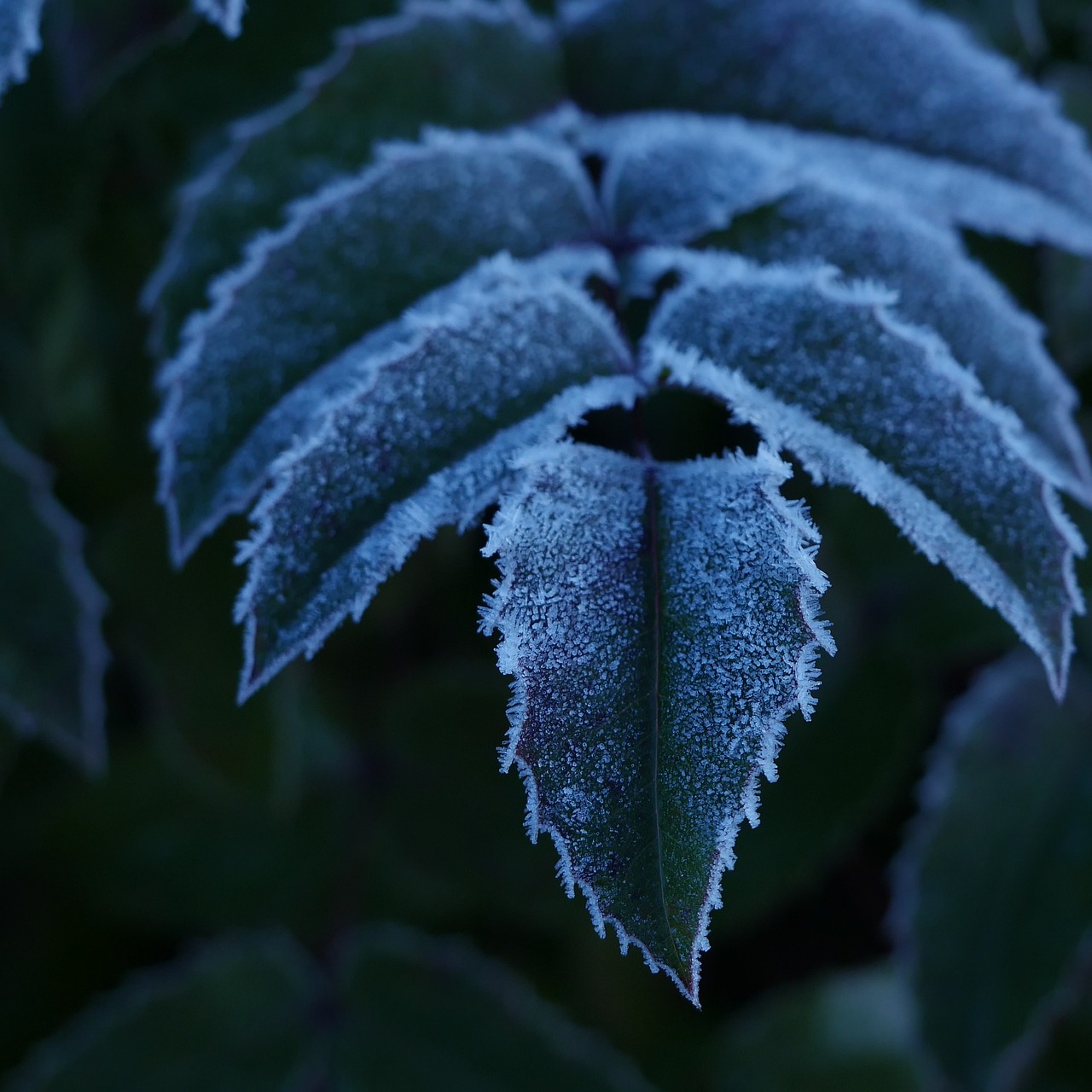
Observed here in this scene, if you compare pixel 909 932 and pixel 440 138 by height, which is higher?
pixel 440 138

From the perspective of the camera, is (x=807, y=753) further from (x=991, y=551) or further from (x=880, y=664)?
(x=991, y=551)

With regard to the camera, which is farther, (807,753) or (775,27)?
(807,753)

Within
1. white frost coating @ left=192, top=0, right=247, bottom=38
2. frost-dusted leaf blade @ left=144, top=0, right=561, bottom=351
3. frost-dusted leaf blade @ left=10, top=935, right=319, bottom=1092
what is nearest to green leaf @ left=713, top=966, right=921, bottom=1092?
frost-dusted leaf blade @ left=10, top=935, right=319, bottom=1092

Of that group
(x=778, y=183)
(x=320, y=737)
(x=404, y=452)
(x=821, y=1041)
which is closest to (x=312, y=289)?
(x=404, y=452)

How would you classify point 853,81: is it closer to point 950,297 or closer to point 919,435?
point 950,297

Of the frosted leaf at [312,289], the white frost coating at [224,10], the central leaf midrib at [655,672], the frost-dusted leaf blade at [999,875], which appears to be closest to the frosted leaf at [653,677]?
the central leaf midrib at [655,672]

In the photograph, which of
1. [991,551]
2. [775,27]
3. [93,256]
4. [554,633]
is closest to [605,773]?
[554,633]
